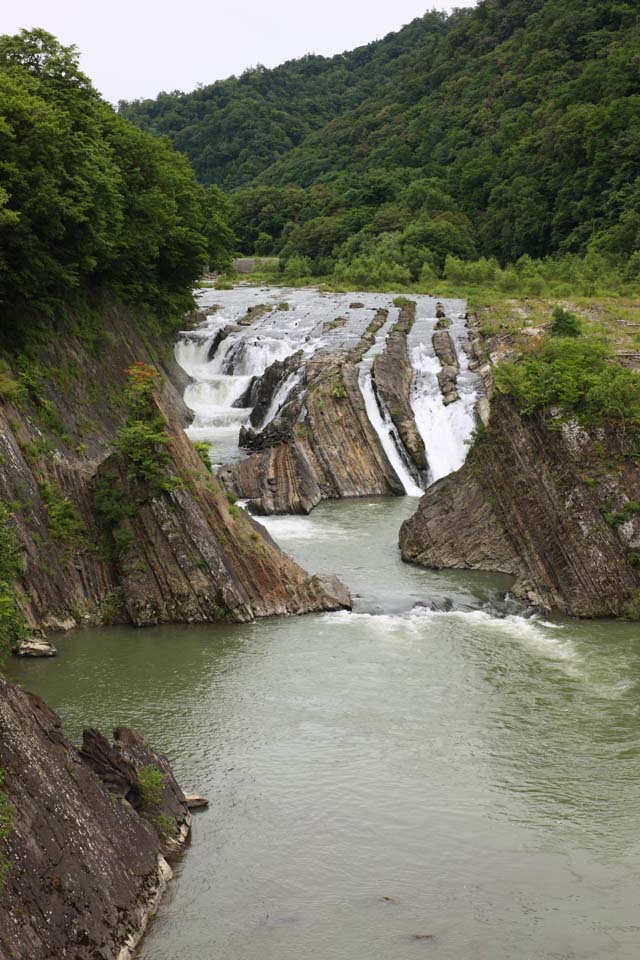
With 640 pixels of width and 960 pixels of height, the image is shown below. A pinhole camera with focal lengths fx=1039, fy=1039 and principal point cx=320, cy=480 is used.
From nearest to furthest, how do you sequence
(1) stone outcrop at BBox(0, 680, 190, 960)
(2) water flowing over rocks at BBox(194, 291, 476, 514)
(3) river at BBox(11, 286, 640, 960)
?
(1) stone outcrop at BBox(0, 680, 190, 960), (3) river at BBox(11, 286, 640, 960), (2) water flowing over rocks at BBox(194, 291, 476, 514)

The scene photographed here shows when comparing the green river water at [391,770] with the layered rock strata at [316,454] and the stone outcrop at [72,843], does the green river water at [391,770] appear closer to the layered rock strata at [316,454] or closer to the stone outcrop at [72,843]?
the stone outcrop at [72,843]

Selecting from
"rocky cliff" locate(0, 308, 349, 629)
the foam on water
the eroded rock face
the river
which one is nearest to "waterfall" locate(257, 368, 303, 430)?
"rocky cliff" locate(0, 308, 349, 629)

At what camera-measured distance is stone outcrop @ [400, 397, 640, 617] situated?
92.1 ft

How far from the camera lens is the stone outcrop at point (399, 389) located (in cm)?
4403

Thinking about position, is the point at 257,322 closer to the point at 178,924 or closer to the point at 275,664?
the point at 275,664

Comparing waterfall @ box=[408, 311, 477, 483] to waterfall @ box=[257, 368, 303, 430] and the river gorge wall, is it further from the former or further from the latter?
the river gorge wall

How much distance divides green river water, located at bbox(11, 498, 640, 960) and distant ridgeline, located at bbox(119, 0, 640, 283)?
60274mm

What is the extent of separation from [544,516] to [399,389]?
60.4 feet

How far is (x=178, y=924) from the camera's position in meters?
14.3

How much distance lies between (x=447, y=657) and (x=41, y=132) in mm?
19583

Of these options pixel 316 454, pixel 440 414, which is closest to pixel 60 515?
pixel 316 454

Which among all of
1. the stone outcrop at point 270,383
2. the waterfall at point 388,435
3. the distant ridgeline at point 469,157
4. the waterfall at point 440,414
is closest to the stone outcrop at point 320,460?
the waterfall at point 388,435

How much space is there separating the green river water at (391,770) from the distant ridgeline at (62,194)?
1337 centimetres

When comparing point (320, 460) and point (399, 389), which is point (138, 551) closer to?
point (320, 460)
